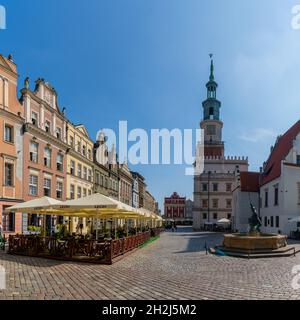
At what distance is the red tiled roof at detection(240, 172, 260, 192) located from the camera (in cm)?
5272

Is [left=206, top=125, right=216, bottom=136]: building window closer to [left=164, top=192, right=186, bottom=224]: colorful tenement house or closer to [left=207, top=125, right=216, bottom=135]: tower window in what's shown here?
[left=207, top=125, right=216, bottom=135]: tower window

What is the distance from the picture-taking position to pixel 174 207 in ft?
449

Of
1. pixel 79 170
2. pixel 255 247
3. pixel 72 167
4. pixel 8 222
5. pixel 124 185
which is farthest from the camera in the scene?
pixel 124 185

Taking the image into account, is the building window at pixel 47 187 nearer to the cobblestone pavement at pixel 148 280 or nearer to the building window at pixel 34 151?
the building window at pixel 34 151

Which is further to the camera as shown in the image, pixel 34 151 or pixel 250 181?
pixel 250 181

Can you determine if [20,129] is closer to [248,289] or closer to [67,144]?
[67,144]

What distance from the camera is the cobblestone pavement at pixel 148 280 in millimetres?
8781

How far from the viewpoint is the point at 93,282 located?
1030 centimetres

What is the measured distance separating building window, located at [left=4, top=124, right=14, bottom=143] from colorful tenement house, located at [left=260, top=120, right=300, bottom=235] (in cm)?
2692

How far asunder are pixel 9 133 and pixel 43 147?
507cm

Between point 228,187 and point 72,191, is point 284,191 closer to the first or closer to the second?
point 72,191

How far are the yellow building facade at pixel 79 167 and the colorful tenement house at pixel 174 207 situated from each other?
311 feet

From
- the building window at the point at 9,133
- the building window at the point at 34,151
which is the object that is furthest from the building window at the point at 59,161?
the building window at the point at 9,133

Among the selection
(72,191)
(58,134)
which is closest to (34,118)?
(58,134)
